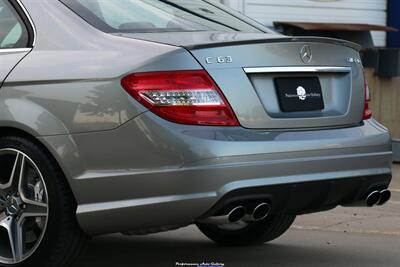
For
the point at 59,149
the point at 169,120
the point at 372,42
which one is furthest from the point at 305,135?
the point at 372,42

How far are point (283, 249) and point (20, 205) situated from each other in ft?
7.08

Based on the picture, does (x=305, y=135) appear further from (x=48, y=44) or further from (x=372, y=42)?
(x=372, y=42)

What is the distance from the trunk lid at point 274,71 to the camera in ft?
13.7

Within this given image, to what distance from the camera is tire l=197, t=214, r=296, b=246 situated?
5.67 metres

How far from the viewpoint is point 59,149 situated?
Result: 418cm

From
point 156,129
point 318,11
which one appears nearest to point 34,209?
point 156,129

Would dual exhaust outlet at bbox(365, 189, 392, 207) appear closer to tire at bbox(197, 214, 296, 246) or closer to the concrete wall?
tire at bbox(197, 214, 296, 246)

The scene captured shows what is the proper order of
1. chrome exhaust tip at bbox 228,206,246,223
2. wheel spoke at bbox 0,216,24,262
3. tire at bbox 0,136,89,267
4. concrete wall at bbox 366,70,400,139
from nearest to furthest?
chrome exhaust tip at bbox 228,206,246,223
tire at bbox 0,136,89,267
wheel spoke at bbox 0,216,24,262
concrete wall at bbox 366,70,400,139

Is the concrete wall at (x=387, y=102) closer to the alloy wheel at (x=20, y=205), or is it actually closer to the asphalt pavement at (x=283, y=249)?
the asphalt pavement at (x=283, y=249)

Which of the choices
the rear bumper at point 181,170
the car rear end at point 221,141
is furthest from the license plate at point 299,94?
the rear bumper at point 181,170

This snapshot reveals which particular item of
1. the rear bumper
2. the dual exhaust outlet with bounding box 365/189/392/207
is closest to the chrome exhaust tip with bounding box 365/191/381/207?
the dual exhaust outlet with bounding box 365/189/392/207

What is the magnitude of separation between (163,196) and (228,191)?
0.33 meters

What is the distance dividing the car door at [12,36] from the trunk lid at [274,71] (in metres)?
0.69

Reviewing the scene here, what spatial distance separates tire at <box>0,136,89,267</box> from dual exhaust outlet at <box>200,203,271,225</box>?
0.71 meters
